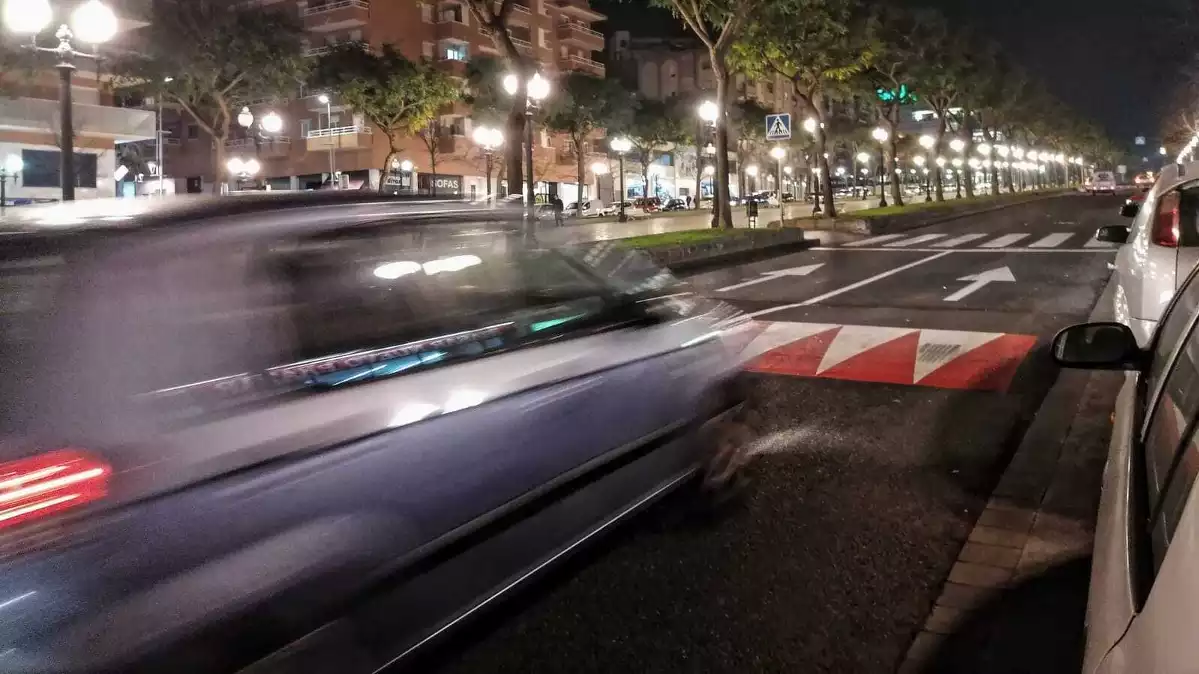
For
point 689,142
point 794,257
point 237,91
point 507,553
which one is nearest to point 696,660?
point 507,553

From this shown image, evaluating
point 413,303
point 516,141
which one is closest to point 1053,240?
point 516,141

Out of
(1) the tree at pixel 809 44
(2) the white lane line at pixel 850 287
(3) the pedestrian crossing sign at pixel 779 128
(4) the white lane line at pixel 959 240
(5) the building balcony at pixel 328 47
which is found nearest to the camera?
(2) the white lane line at pixel 850 287

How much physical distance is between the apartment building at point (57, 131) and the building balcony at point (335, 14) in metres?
19.3

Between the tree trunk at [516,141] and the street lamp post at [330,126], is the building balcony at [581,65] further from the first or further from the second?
the tree trunk at [516,141]

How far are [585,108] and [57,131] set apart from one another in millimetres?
28261

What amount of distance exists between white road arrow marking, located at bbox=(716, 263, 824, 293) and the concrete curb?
8989 millimetres

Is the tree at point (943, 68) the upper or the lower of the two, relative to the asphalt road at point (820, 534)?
upper

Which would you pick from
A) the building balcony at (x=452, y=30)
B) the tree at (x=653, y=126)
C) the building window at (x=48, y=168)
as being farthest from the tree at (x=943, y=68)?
the building window at (x=48, y=168)

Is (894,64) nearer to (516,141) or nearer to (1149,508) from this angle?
(516,141)

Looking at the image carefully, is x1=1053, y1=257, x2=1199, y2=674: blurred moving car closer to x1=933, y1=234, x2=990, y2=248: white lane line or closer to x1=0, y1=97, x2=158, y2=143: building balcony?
x1=933, y1=234, x2=990, y2=248: white lane line

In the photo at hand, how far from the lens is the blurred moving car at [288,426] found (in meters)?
2.23

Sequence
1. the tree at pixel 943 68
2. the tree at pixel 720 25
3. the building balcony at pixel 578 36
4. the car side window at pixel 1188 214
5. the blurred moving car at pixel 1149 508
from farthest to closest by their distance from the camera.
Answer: the building balcony at pixel 578 36 → the tree at pixel 943 68 → the tree at pixel 720 25 → the car side window at pixel 1188 214 → the blurred moving car at pixel 1149 508

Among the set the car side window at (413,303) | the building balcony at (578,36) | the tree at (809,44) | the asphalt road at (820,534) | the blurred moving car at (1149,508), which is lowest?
the asphalt road at (820,534)

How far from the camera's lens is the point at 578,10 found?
224 ft
